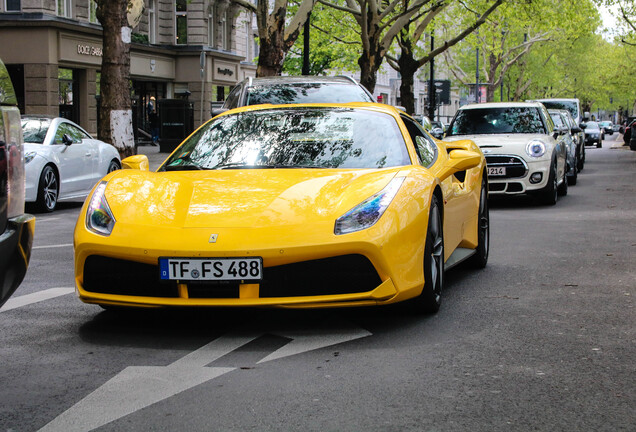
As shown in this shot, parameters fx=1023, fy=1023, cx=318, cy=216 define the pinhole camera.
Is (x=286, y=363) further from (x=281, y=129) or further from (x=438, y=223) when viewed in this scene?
(x=281, y=129)

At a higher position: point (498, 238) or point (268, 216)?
point (268, 216)

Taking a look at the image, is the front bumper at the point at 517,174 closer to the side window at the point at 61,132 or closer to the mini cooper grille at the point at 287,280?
the side window at the point at 61,132

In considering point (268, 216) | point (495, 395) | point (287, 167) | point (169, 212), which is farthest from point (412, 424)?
point (287, 167)

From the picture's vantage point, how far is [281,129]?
6.52m

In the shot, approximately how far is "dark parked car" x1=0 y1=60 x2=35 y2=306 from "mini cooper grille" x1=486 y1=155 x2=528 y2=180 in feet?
35.7

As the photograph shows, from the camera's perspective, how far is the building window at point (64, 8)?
31.7 metres

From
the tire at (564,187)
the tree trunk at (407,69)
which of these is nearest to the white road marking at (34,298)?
the tire at (564,187)

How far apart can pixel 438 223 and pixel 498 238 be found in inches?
169

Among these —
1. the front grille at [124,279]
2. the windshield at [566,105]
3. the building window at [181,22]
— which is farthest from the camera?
the building window at [181,22]

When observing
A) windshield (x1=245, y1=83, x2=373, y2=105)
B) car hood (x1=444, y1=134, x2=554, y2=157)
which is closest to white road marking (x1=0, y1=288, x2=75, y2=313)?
windshield (x1=245, y1=83, x2=373, y2=105)

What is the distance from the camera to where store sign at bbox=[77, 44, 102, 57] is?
32.8m

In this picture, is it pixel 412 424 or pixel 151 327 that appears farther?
pixel 151 327

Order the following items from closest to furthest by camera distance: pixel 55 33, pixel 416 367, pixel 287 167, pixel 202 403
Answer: pixel 202 403 → pixel 416 367 → pixel 287 167 → pixel 55 33

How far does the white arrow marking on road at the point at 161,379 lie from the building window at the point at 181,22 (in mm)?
38291
